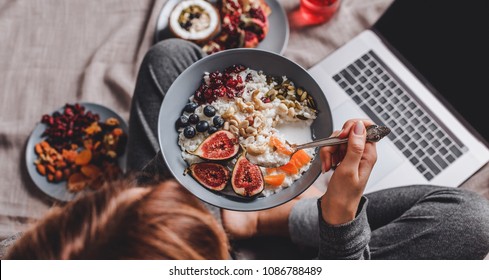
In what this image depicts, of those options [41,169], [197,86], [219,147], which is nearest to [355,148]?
[219,147]

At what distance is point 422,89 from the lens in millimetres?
1294

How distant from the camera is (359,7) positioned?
4.74ft

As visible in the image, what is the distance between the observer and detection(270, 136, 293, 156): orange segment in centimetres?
95

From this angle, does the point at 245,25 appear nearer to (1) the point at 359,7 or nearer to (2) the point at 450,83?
(1) the point at 359,7

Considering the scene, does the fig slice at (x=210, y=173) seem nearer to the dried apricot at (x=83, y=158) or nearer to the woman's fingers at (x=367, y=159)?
the woman's fingers at (x=367, y=159)

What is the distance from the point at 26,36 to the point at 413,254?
1409mm

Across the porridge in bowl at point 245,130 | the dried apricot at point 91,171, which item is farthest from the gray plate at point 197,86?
the dried apricot at point 91,171

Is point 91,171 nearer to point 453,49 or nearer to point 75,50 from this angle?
point 75,50

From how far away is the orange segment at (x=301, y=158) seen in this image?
3.12 ft

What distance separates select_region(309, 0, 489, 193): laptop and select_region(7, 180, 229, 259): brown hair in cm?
62

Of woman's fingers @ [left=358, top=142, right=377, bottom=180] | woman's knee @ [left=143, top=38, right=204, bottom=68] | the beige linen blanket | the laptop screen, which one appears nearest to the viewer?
woman's fingers @ [left=358, top=142, right=377, bottom=180]

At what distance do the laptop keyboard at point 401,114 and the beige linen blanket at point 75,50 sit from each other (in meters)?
0.16

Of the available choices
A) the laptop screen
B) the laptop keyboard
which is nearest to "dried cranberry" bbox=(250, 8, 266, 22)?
the laptop keyboard

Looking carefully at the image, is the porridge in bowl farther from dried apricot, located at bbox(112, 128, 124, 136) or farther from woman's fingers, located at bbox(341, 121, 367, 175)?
dried apricot, located at bbox(112, 128, 124, 136)
